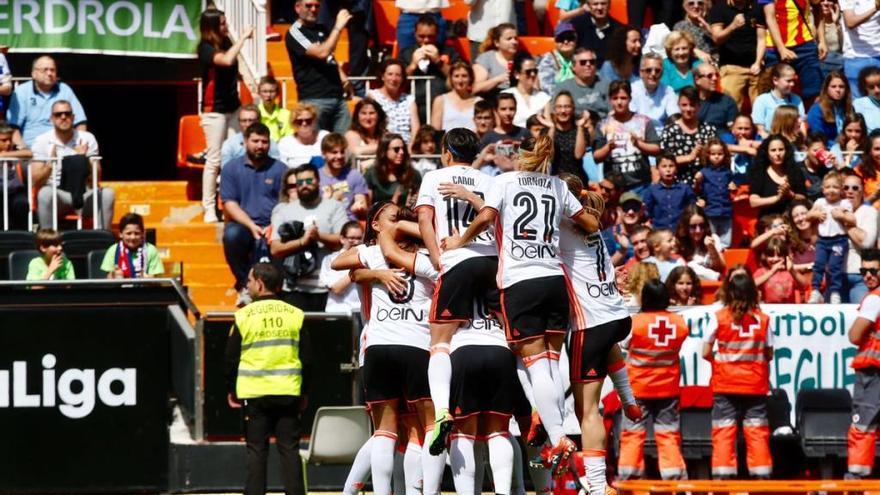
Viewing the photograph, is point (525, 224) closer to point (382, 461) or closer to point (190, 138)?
point (382, 461)

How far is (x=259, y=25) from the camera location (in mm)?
21547

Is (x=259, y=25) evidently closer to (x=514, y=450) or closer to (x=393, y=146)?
(x=393, y=146)

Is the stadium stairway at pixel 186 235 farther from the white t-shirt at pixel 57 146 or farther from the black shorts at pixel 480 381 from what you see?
the black shorts at pixel 480 381

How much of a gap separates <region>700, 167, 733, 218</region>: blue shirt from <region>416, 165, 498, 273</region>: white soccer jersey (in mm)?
6762

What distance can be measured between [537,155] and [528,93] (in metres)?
7.85

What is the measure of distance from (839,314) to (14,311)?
7159 millimetres

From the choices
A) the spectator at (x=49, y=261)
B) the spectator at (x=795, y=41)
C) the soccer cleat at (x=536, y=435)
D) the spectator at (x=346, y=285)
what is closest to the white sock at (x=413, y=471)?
the soccer cleat at (x=536, y=435)

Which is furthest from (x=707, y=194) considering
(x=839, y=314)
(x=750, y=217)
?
(x=839, y=314)

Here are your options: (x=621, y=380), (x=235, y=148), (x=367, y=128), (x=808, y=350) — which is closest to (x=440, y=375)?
(x=621, y=380)

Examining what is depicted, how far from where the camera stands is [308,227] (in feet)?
57.6

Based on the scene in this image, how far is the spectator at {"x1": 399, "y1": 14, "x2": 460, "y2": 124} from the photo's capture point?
67.9 ft

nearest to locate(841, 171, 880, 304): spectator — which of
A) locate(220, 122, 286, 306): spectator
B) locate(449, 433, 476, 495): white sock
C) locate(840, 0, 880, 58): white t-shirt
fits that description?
locate(840, 0, 880, 58): white t-shirt

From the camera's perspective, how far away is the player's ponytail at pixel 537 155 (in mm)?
12594

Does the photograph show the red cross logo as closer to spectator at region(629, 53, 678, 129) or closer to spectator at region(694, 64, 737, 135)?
spectator at region(629, 53, 678, 129)
